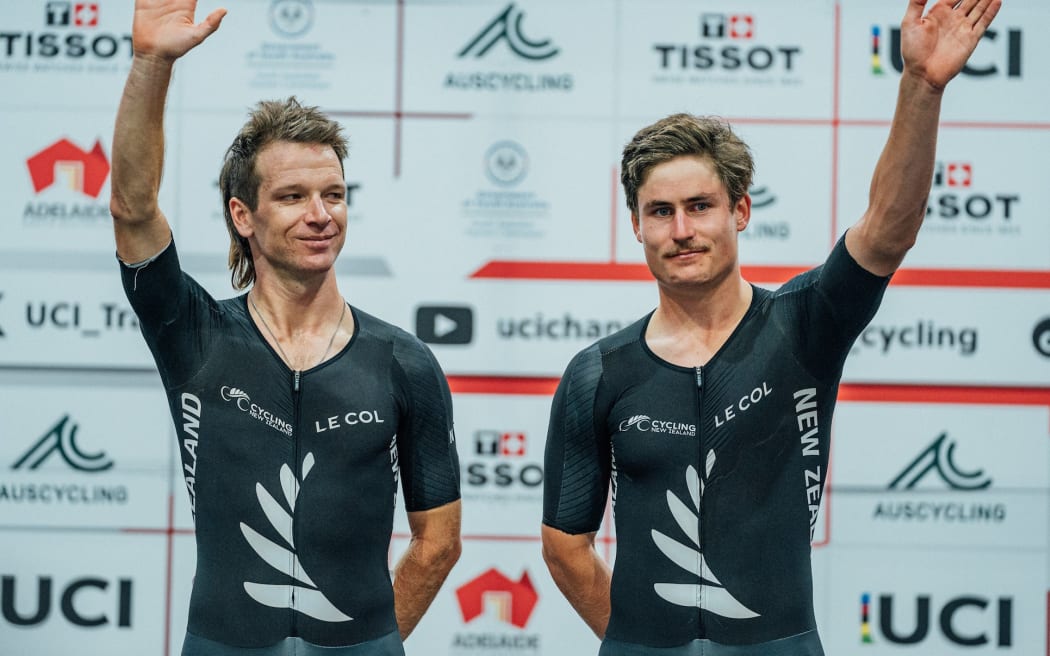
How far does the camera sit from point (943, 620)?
12.0 feet

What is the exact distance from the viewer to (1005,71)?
3.66 metres

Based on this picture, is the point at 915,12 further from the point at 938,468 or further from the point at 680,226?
the point at 938,468

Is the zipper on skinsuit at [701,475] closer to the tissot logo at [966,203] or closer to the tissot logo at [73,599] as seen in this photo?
the tissot logo at [966,203]

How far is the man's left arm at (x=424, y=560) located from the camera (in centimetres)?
232

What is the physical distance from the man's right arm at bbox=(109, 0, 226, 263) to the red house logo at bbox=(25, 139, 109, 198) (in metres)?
1.88

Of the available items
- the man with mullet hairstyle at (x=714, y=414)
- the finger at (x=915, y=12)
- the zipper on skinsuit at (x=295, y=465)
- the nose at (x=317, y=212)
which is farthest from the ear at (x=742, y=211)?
the zipper on skinsuit at (x=295, y=465)

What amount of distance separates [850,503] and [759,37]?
1.53 m

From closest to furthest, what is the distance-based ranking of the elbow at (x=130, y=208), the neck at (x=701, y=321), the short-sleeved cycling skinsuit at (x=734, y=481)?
1. the elbow at (x=130, y=208)
2. the short-sleeved cycling skinsuit at (x=734, y=481)
3. the neck at (x=701, y=321)

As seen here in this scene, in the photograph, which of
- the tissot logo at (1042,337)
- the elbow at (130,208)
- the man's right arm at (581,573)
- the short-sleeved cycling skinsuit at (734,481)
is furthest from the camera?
the tissot logo at (1042,337)

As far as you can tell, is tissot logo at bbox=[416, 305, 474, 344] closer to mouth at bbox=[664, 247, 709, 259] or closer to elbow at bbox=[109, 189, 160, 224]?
mouth at bbox=[664, 247, 709, 259]

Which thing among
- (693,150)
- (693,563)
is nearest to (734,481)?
(693,563)

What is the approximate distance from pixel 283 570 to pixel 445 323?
163cm

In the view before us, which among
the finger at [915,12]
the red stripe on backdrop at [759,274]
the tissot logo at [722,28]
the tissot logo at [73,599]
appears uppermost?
the tissot logo at [722,28]

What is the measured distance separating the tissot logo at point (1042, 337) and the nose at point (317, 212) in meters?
2.50
